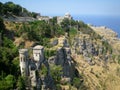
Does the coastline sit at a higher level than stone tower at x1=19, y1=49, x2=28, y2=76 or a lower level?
lower

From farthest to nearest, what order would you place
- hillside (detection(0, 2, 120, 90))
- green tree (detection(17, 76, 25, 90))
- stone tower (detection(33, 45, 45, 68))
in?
1. stone tower (detection(33, 45, 45, 68))
2. hillside (detection(0, 2, 120, 90))
3. green tree (detection(17, 76, 25, 90))

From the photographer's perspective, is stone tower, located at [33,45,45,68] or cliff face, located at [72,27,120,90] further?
cliff face, located at [72,27,120,90]

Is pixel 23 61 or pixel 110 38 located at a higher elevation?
pixel 23 61

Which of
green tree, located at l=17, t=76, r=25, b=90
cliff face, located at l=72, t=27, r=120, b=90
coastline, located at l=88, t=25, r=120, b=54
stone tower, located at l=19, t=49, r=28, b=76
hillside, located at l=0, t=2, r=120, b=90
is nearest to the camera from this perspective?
green tree, located at l=17, t=76, r=25, b=90

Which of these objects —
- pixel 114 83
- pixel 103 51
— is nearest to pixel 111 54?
pixel 103 51

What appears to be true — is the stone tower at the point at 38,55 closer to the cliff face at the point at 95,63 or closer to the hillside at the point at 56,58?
the hillside at the point at 56,58

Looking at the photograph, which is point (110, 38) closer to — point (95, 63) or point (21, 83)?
point (95, 63)

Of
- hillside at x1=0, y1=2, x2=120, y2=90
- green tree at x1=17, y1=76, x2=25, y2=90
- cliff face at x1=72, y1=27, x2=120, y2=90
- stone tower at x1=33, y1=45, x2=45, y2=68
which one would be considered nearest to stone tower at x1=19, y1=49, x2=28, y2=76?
→ hillside at x1=0, y1=2, x2=120, y2=90

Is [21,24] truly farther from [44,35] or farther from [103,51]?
[103,51]

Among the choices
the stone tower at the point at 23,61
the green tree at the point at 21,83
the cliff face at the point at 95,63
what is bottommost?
the cliff face at the point at 95,63

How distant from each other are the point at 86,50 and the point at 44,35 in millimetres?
23900

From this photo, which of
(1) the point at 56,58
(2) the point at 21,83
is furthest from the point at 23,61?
(1) the point at 56,58

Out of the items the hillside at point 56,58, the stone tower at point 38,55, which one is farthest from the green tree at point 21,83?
the stone tower at point 38,55

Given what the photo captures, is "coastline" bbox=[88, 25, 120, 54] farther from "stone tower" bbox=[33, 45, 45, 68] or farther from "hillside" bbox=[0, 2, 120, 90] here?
"stone tower" bbox=[33, 45, 45, 68]
